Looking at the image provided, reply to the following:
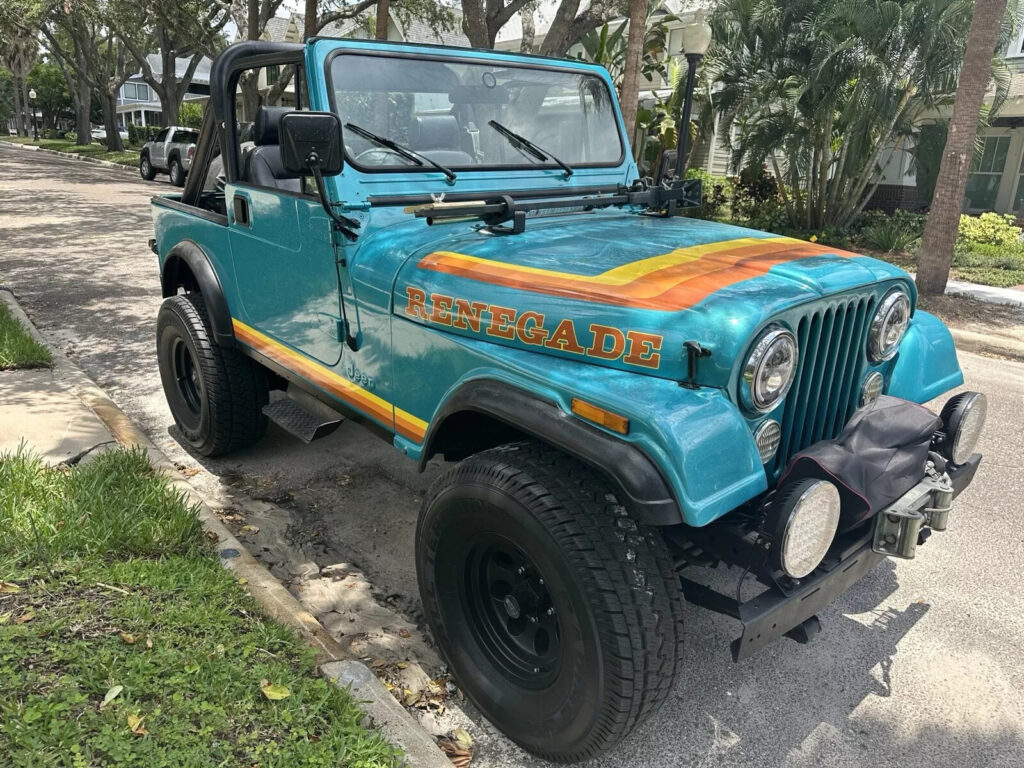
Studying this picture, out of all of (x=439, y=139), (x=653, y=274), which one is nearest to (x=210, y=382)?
(x=439, y=139)

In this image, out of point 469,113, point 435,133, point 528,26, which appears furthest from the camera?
point 528,26

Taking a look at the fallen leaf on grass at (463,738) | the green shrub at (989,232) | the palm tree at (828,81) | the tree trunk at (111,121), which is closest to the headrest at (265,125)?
the fallen leaf on grass at (463,738)

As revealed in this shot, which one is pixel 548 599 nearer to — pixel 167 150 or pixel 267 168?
pixel 267 168

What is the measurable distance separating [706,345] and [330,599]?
6.26 feet

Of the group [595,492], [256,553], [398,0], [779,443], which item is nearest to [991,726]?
[779,443]

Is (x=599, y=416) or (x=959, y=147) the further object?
(x=959, y=147)

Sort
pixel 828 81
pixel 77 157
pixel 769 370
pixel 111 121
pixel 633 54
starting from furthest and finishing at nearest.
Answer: pixel 111 121 < pixel 77 157 < pixel 828 81 < pixel 633 54 < pixel 769 370

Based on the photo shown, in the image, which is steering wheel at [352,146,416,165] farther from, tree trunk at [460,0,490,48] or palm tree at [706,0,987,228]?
palm tree at [706,0,987,228]

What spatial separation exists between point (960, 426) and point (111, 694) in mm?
2774

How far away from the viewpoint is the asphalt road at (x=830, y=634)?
8.04ft

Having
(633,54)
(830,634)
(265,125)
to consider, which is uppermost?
(633,54)

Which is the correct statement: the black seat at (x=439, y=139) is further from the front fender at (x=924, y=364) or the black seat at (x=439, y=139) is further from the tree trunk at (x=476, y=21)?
the tree trunk at (x=476, y=21)

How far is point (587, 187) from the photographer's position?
3.55m

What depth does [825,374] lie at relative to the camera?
2494 millimetres
